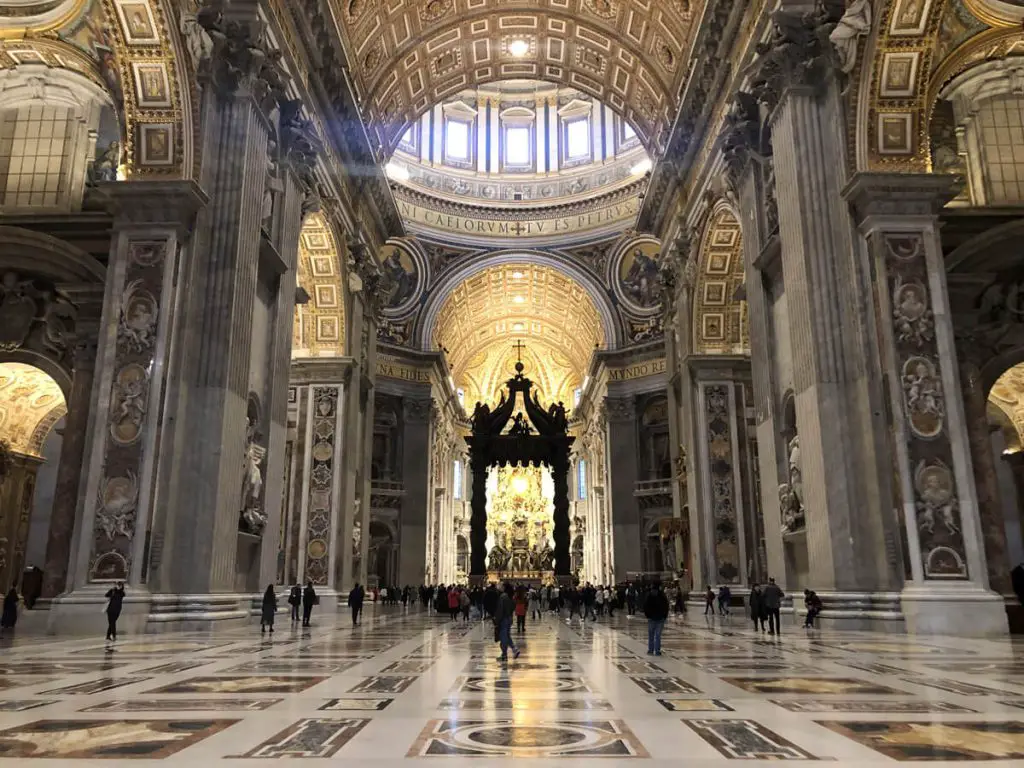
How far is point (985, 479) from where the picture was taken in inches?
496

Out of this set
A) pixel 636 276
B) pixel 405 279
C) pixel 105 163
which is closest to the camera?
pixel 105 163

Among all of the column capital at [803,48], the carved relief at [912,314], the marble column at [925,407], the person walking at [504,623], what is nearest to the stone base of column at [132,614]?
the person walking at [504,623]

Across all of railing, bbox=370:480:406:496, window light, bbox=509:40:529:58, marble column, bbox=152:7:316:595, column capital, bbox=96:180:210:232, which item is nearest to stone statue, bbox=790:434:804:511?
marble column, bbox=152:7:316:595

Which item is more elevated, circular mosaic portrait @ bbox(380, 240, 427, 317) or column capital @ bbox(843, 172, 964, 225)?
circular mosaic portrait @ bbox(380, 240, 427, 317)

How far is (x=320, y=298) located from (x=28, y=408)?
21.9 feet

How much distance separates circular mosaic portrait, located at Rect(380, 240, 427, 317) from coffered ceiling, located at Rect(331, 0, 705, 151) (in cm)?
1308

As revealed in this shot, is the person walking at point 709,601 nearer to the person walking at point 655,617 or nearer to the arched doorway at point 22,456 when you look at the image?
the person walking at point 655,617

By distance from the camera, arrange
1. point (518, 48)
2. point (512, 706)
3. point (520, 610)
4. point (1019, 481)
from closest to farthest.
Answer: point (512, 706) < point (520, 610) < point (1019, 481) < point (518, 48)

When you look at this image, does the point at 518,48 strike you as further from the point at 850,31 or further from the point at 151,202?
the point at 151,202

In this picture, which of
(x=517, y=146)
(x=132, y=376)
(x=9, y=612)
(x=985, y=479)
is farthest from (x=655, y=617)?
(x=517, y=146)

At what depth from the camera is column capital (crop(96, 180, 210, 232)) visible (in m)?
10.9

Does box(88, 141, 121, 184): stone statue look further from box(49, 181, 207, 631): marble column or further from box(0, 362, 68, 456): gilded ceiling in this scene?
box(0, 362, 68, 456): gilded ceiling

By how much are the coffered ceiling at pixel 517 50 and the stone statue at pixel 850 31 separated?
7068mm

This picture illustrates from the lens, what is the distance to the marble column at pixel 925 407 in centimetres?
936
